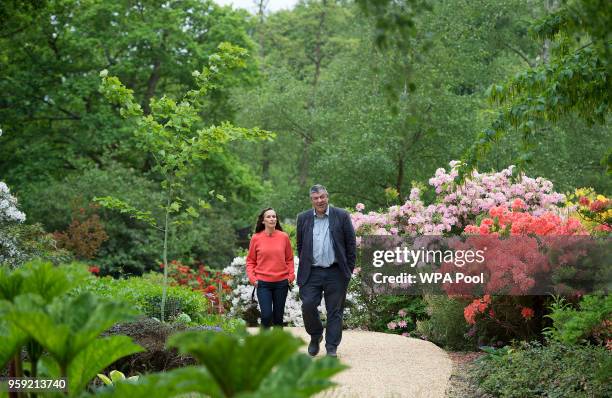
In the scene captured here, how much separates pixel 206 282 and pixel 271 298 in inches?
371

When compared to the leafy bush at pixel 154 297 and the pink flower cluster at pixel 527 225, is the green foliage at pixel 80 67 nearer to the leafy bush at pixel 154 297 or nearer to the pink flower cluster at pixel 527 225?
the leafy bush at pixel 154 297

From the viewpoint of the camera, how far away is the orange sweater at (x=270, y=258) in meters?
9.07

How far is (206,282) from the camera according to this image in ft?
60.4

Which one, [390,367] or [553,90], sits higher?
[553,90]

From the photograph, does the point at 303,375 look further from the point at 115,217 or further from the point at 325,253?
the point at 115,217

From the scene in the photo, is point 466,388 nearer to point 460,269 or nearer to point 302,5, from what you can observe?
point 460,269

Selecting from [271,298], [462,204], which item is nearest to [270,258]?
[271,298]

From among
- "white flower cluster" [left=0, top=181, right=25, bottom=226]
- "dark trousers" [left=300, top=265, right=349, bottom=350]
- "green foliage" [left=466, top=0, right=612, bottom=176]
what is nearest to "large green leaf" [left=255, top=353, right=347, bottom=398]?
"green foliage" [left=466, top=0, right=612, bottom=176]

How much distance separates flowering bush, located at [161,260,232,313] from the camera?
14.7 meters

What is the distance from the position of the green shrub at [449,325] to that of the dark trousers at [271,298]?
8.95 ft

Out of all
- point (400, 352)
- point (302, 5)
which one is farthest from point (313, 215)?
point (302, 5)

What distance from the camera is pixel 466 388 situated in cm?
840

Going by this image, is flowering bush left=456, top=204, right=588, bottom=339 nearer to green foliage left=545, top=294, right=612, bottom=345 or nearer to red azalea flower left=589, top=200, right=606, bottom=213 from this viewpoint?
red azalea flower left=589, top=200, right=606, bottom=213

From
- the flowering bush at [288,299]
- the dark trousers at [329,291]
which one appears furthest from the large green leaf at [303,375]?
A: the flowering bush at [288,299]
